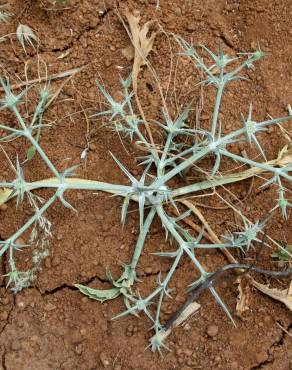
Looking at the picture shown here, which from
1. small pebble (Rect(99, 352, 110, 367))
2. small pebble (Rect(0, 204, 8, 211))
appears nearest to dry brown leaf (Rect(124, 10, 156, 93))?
small pebble (Rect(0, 204, 8, 211))

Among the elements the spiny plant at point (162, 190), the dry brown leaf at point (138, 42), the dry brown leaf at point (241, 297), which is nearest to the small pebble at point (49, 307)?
the spiny plant at point (162, 190)

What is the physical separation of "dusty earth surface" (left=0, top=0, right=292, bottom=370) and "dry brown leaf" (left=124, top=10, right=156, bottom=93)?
73 millimetres

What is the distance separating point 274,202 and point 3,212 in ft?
4.79

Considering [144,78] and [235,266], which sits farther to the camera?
[144,78]

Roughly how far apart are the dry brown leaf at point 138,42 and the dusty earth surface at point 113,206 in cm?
7

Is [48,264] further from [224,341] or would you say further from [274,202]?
[274,202]

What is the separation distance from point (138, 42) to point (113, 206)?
2.96 feet

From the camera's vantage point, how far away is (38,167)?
10.2 feet

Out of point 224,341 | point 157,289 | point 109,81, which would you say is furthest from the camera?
point 109,81

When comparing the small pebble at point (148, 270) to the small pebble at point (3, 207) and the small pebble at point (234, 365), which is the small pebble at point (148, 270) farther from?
the small pebble at point (3, 207)

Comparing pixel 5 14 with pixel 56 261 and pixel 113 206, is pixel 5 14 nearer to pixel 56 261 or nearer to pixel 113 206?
pixel 113 206

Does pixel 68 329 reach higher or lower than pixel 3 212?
lower

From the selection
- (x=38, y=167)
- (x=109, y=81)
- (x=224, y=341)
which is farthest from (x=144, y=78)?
(x=224, y=341)

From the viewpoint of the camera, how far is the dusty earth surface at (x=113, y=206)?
2939mm
